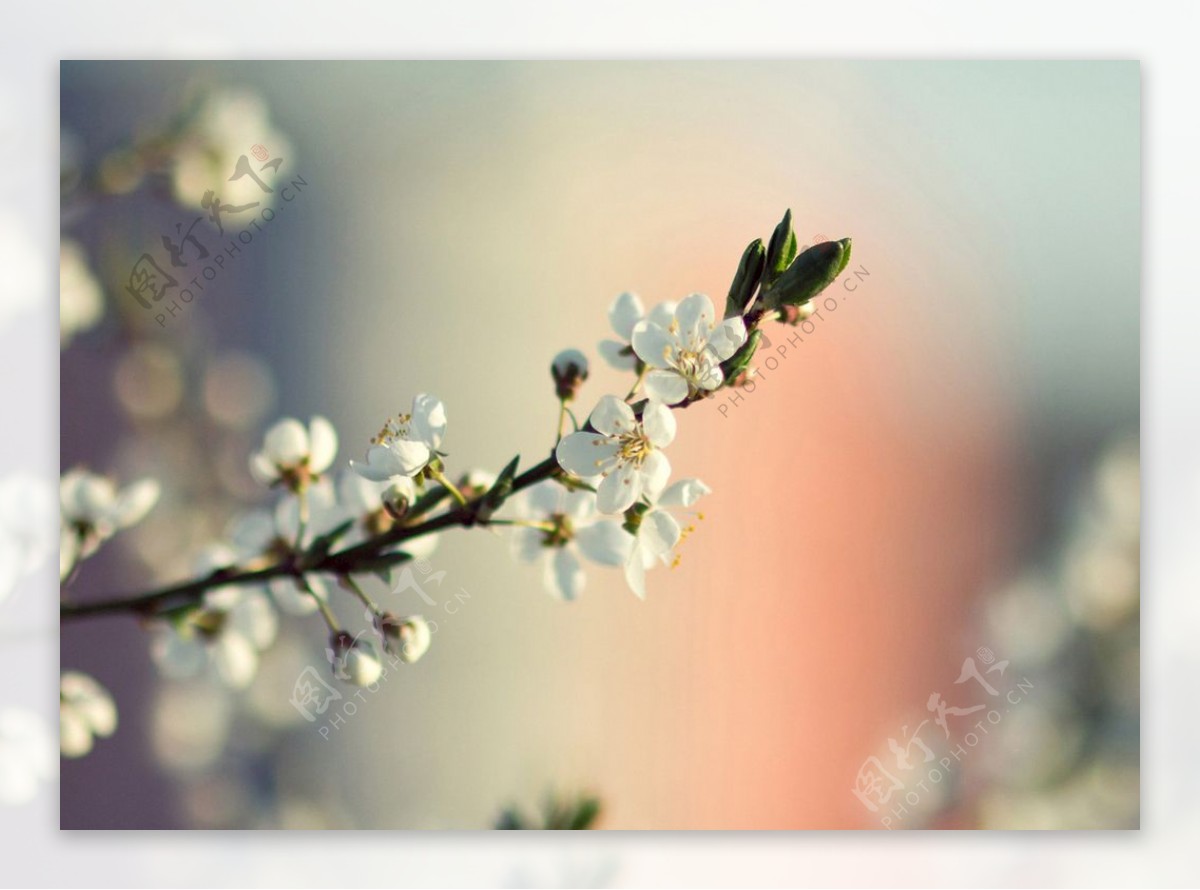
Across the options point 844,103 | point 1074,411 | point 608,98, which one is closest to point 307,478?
point 608,98

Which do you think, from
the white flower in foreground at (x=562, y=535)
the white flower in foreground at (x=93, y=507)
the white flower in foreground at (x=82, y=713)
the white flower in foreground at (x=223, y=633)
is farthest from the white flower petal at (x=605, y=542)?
the white flower in foreground at (x=82, y=713)

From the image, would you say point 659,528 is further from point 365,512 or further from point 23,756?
point 23,756

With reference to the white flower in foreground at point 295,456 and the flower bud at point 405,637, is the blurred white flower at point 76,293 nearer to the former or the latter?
the white flower in foreground at point 295,456

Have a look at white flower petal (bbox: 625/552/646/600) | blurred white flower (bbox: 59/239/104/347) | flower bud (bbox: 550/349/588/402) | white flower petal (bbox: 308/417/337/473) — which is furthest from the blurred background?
white flower petal (bbox: 625/552/646/600)

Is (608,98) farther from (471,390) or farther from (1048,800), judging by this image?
(1048,800)

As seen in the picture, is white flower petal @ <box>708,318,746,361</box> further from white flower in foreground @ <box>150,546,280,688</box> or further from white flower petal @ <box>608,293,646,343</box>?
white flower in foreground @ <box>150,546,280,688</box>
